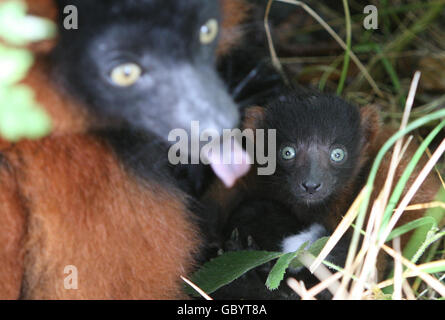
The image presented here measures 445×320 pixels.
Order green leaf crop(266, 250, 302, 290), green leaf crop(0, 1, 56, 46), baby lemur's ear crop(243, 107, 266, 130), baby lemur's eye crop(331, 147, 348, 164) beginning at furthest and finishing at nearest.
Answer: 1. baby lemur's ear crop(243, 107, 266, 130)
2. baby lemur's eye crop(331, 147, 348, 164)
3. green leaf crop(266, 250, 302, 290)
4. green leaf crop(0, 1, 56, 46)

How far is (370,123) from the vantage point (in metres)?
2.67

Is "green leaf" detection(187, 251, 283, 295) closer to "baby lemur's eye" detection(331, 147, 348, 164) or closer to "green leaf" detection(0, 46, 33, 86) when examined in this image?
"baby lemur's eye" detection(331, 147, 348, 164)

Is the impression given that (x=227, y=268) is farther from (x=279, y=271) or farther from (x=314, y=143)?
(x=314, y=143)

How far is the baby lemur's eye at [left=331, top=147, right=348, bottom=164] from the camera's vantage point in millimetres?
2486

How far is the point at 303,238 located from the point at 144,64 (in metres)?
1.13

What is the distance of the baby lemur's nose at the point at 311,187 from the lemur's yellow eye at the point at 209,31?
0.70 metres

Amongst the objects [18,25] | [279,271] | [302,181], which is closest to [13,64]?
[18,25]

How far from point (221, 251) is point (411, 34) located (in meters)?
1.82

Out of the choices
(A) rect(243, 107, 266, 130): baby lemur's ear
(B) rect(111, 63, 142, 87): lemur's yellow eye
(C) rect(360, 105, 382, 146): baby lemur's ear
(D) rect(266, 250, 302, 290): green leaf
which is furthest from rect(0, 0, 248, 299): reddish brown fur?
(C) rect(360, 105, 382, 146): baby lemur's ear
